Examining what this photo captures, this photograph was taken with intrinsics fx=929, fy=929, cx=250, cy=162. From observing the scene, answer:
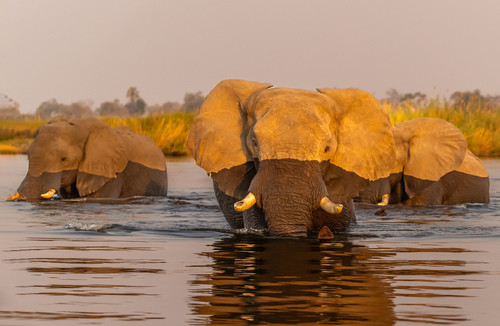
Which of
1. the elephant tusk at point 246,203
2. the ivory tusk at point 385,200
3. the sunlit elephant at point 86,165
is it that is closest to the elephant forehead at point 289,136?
the elephant tusk at point 246,203

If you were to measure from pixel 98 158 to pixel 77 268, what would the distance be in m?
9.17

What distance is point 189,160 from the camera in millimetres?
34094

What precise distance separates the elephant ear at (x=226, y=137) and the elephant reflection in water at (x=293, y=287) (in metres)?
1.12

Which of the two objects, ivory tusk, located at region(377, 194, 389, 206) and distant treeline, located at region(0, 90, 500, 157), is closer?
ivory tusk, located at region(377, 194, 389, 206)

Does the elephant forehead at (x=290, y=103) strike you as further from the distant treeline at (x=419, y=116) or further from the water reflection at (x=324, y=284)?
the distant treeline at (x=419, y=116)

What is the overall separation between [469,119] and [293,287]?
24739 millimetres

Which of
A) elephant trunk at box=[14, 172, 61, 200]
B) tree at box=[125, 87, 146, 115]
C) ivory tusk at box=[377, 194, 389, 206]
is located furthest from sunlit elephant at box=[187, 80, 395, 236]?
tree at box=[125, 87, 146, 115]

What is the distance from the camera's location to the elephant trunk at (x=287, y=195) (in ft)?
29.5

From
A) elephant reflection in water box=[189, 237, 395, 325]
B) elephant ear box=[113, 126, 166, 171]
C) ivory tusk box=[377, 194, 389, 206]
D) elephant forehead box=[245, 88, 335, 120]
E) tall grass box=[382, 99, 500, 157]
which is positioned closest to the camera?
elephant reflection in water box=[189, 237, 395, 325]

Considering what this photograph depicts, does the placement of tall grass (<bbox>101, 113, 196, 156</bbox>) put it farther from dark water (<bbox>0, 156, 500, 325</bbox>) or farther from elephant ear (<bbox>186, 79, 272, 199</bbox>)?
elephant ear (<bbox>186, 79, 272, 199</bbox>)

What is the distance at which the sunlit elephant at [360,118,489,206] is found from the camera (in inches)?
630

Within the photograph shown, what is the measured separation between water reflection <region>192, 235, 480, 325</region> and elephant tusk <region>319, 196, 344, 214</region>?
35 centimetres

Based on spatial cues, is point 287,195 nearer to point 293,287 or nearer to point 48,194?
point 293,287

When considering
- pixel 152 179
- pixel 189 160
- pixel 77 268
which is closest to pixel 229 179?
pixel 77 268
